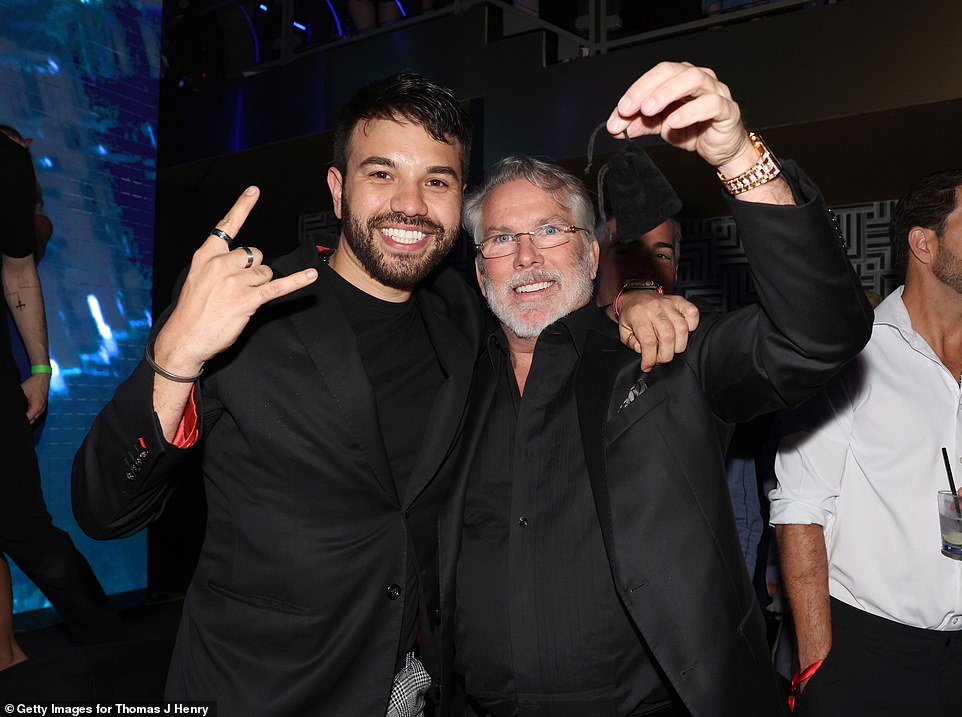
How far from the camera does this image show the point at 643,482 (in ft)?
5.08

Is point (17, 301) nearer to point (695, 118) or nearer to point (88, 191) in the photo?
point (88, 191)

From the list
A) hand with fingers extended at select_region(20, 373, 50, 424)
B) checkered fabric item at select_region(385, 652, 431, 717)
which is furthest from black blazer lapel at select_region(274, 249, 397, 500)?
hand with fingers extended at select_region(20, 373, 50, 424)

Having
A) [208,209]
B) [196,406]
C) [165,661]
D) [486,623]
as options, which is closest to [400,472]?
[486,623]

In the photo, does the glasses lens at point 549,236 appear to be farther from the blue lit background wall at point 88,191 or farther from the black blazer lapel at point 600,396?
the blue lit background wall at point 88,191

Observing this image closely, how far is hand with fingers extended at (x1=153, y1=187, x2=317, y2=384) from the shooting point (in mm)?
1378

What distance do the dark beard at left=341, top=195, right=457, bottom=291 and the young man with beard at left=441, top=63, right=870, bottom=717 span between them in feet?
1.02

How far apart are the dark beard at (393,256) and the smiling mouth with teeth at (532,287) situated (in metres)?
0.24

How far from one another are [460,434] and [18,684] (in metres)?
1.07

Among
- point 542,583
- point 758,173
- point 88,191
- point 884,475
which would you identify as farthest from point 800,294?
point 88,191

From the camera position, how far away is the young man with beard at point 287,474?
141 cm

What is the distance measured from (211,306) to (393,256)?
1.86ft

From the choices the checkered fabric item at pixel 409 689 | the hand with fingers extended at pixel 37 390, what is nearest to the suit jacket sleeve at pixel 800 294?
the checkered fabric item at pixel 409 689

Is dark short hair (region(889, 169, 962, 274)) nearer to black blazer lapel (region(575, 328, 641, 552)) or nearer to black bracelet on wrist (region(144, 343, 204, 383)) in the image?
black blazer lapel (region(575, 328, 641, 552))

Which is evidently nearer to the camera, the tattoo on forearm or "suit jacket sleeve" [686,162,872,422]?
"suit jacket sleeve" [686,162,872,422]
